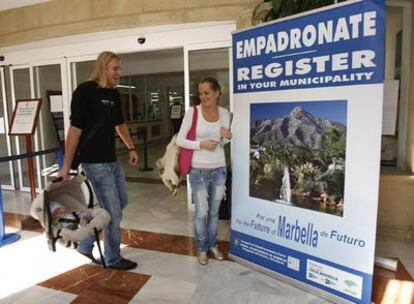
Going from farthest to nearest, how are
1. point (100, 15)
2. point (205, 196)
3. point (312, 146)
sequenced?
point (100, 15) → point (205, 196) → point (312, 146)

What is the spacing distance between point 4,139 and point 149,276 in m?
4.79

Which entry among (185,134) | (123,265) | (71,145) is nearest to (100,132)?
(71,145)

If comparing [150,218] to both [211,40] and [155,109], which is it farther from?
[155,109]

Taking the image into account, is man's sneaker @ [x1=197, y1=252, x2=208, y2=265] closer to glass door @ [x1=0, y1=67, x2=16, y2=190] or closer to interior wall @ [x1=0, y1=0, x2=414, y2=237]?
interior wall @ [x1=0, y1=0, x2=414, y2=237]

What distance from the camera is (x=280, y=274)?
7.59 feet

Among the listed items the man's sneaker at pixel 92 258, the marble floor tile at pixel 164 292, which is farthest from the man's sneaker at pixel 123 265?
the marble floor tile at pixel 164 292

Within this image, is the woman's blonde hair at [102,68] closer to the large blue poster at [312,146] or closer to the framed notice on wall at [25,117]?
the large blue poster at [312,146]

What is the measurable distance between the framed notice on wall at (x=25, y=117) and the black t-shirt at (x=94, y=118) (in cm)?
250

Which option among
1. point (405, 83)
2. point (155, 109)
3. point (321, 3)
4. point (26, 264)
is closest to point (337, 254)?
point (321, 3)

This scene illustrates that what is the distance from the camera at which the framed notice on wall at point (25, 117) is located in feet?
14.4

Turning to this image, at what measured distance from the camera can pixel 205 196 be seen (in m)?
2.48

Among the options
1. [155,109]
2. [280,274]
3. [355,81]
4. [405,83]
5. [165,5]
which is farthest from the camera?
[155,109]

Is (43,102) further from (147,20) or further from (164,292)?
(164,292)

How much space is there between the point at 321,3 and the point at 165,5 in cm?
181
